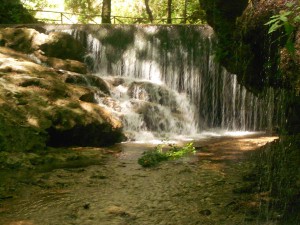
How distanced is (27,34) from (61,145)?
759 centimetres

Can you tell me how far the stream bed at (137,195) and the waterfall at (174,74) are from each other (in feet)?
17.9

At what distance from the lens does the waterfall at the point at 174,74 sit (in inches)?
562

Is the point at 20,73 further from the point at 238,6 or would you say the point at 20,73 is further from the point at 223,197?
the point at 223,197

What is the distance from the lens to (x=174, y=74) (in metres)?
16.2

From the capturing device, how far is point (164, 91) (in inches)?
594

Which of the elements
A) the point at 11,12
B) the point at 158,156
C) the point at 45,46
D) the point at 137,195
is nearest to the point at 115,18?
the point at 11,12

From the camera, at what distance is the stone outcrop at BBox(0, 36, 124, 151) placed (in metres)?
9.22

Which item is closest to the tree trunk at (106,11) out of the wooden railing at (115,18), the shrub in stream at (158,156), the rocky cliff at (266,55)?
the wooden railing at (115,18)

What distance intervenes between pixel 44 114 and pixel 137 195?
194 inches

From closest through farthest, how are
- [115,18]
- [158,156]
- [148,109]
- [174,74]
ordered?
1. [158,156]
2. [148,109]
3. [174,74]
4. [115,18]

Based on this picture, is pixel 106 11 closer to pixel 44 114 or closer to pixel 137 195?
pixel 44 114

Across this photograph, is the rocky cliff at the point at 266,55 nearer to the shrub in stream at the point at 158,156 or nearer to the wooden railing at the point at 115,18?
the shrub in stream at the point at 158,156

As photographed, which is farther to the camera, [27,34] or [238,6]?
[27,34]

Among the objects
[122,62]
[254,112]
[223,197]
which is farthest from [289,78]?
[122,62]
